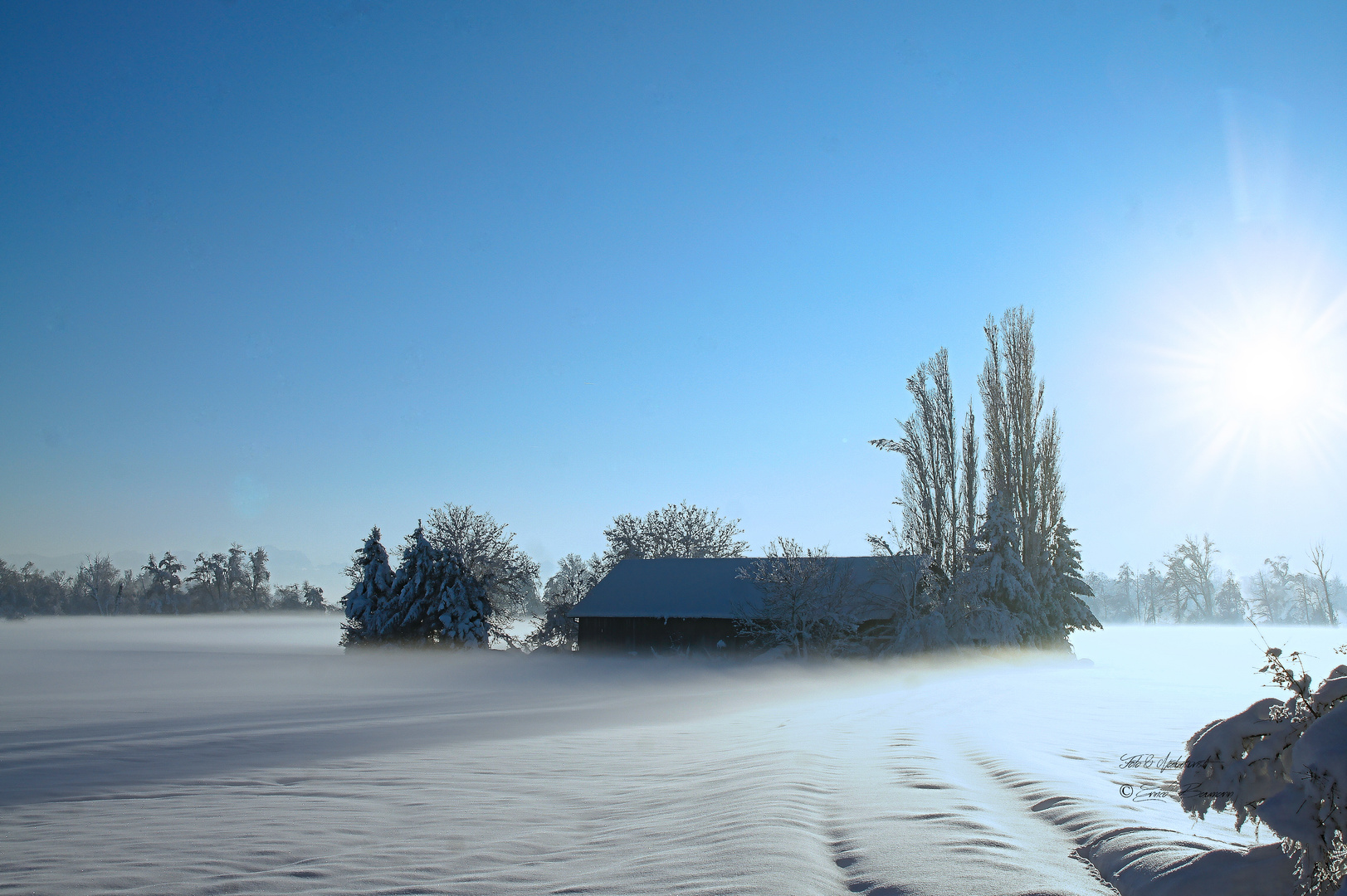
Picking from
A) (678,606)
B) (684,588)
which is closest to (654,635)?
(678,606)

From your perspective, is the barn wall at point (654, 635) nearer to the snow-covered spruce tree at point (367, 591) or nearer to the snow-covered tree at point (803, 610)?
the snow-covered tree at point (803, 610)

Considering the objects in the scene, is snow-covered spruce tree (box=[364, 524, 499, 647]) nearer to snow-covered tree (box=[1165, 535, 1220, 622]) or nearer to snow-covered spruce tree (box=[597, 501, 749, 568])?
snow-covered spruce tree (box=[597, 501, 749, 568])

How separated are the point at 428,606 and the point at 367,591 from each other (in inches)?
140

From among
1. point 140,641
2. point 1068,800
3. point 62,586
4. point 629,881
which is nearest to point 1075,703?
point 1068,800

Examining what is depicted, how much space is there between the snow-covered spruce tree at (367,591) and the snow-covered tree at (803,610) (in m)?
18.2

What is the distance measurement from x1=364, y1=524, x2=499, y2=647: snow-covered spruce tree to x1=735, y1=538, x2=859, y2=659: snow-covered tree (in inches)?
535

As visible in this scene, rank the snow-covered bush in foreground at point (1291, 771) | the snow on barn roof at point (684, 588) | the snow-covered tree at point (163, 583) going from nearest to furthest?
1. the snow-covered bush in foreground at point (1291, 771)
2. the snow on barn roof at point (684, 588)
3. the snow-covered tree at point (163, 583)

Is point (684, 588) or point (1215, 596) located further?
point (1215, 596)

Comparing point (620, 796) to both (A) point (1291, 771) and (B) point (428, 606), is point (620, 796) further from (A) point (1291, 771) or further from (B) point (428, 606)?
(B) point (428, 606)

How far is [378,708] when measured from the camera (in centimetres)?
1548

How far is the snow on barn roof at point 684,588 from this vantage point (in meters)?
31.6

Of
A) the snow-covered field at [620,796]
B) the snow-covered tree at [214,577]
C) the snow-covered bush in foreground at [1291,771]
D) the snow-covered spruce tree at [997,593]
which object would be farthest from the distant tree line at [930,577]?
the snow-covered tree at [214,577]

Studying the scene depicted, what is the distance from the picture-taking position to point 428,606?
114 ft

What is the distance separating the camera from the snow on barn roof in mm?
31594
